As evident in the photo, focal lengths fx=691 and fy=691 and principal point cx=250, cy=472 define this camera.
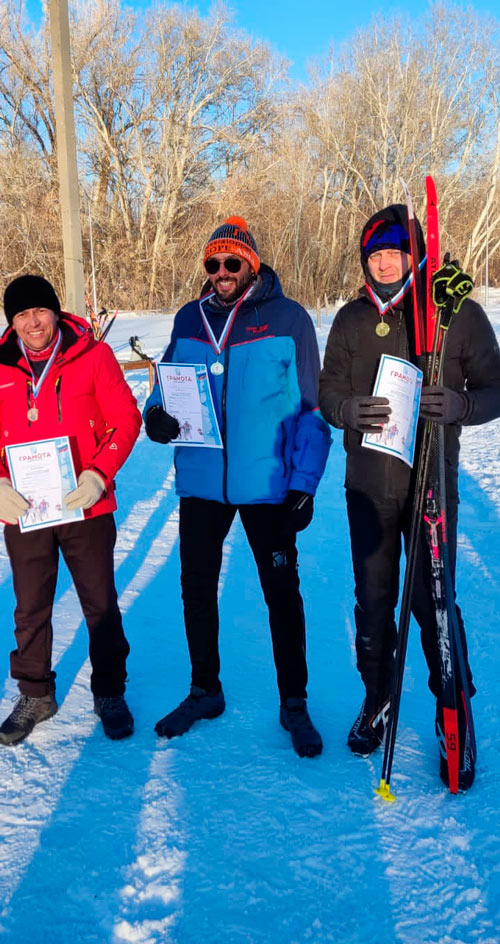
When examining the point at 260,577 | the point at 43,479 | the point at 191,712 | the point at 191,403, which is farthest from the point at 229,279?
the point at 191,712

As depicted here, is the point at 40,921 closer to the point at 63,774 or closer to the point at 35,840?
the point at 35,840

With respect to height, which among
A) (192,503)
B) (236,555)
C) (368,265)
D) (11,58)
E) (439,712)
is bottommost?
(236,555)

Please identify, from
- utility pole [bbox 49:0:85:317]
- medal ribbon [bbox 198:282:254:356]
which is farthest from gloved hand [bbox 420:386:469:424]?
utility pole [bbox 49:0:85:317]

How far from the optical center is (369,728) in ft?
9.29

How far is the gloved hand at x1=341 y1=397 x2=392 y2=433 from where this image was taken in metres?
2.49

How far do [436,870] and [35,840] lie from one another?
1.33m

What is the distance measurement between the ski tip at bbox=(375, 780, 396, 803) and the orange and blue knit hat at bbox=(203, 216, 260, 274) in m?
2.09

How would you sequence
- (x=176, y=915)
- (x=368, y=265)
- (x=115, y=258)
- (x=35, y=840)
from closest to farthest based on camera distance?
(x=176, y=915) → (x=35, y=840) → (x=368, y=265) → (x=115, y=258)

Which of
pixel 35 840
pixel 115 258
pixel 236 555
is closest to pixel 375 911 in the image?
pixel 35 840

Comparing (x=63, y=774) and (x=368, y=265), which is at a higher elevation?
(x=368, y=265)

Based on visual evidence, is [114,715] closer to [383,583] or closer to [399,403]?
[383,583]

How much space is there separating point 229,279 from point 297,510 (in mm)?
995

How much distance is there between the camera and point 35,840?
235 centimetres

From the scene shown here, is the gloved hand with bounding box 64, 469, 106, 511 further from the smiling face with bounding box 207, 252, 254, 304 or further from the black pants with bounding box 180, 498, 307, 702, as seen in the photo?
the smiling face with bounding box 207, 252, 254, 304
